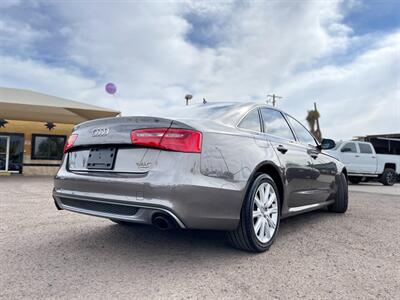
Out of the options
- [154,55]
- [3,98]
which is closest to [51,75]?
[3,98]

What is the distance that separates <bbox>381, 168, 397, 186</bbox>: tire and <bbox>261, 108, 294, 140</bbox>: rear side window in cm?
1229

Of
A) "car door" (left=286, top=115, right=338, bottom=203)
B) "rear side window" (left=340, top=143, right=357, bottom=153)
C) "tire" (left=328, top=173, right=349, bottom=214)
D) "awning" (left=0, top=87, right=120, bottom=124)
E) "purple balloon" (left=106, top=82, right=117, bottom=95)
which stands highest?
"purple balloon" (left=106, top=82, right=117, bottom=95)

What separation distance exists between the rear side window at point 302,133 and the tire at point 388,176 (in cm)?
1144

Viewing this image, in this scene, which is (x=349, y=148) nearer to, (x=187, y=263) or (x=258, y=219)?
(x=258, y=219)

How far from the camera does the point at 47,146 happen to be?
16.9 m

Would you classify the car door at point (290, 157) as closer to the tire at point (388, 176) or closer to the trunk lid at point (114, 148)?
the trunk lid at point (114, 148)

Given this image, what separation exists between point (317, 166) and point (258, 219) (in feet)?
5.76

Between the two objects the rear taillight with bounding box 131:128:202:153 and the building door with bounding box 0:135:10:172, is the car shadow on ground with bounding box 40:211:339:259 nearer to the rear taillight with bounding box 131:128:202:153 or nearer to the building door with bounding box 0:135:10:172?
the rear taillight with bounding box 131:128:202:153

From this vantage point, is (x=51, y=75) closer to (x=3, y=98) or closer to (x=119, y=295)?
(x=3, y=98)

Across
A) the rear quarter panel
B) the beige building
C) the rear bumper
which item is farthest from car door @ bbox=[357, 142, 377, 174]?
the beige building

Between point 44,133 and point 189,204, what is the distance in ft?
53.8

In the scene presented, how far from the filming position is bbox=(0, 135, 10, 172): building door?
1648cm

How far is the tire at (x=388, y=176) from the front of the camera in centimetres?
1430

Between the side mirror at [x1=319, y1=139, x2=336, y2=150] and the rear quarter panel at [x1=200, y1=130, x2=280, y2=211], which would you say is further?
the side mirror at [x1=319, y1=139, x2=336, y2=150]
